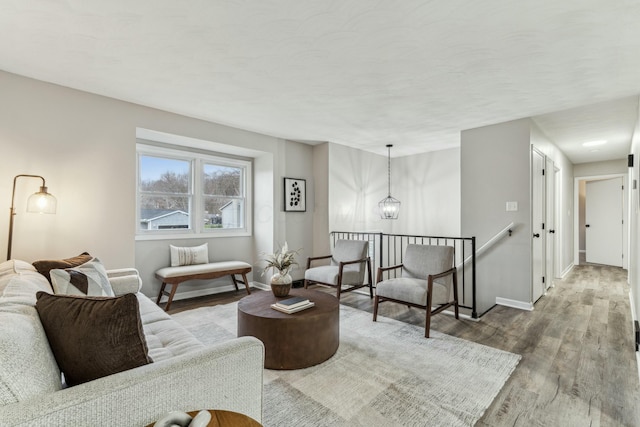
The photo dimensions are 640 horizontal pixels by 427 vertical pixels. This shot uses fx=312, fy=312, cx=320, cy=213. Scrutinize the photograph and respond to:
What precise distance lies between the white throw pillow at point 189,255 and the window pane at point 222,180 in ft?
2.89

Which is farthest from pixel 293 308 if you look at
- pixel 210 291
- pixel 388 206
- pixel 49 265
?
pixel 388 206

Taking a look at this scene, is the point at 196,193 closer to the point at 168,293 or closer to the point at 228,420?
the point at 168,293

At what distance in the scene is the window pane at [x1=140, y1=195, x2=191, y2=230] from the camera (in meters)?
4.23

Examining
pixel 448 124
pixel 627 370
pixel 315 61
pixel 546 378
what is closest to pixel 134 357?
pixel 315 61

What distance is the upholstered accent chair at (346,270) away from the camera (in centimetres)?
396

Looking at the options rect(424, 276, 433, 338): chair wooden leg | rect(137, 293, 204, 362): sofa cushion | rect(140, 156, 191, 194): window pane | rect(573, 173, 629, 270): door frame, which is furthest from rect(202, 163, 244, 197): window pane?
rect(573, 173, 629, 270): door frame

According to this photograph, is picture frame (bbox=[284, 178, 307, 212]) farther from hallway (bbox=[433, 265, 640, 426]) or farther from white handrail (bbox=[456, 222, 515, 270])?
hallway (bbox=[433, 265, 640, 426])

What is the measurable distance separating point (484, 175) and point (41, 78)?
16.5ft

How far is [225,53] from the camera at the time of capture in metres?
2.39

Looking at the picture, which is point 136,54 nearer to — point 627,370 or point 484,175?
point 484,175

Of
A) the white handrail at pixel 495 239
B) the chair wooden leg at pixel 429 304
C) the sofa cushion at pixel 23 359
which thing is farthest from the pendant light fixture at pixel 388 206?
the sofa cushion at pixel 23 359

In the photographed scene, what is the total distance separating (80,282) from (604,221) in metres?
9.09

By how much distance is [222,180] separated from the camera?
5012mm

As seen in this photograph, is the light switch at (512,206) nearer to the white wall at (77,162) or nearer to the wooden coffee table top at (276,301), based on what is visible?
the wooden coffee table top at (276,301)
